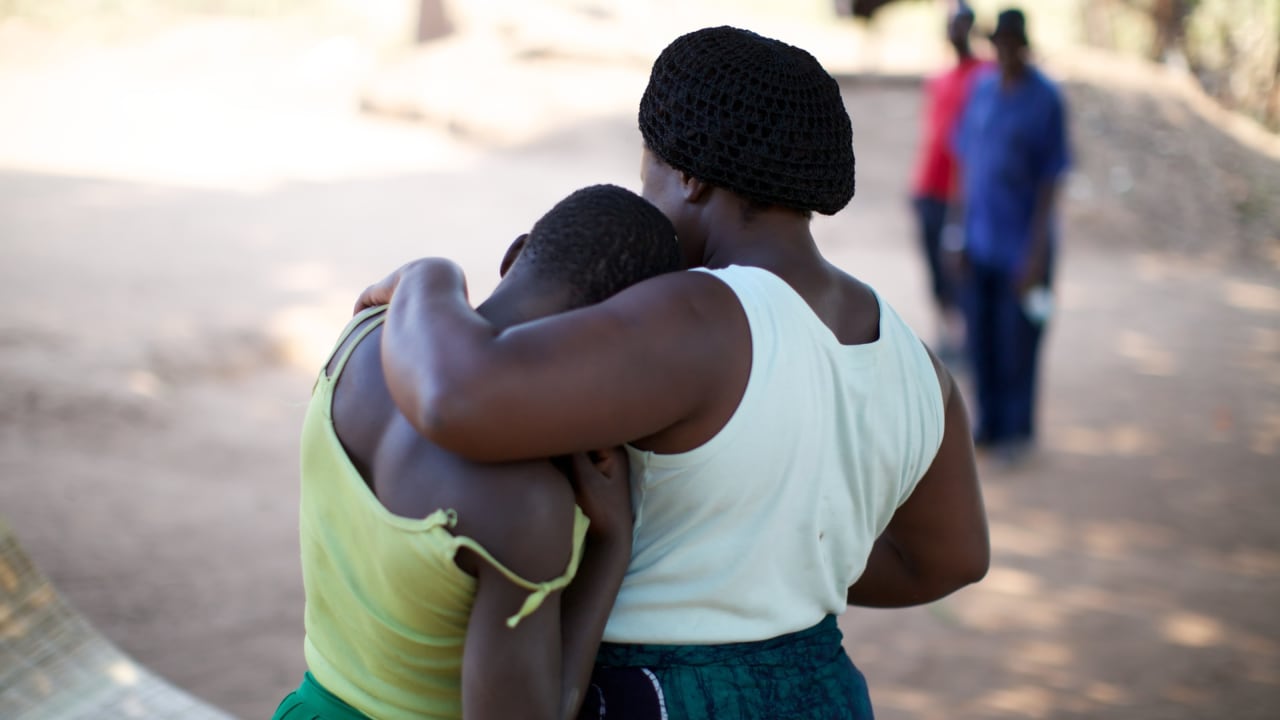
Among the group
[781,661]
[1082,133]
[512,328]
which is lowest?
[1082,133]

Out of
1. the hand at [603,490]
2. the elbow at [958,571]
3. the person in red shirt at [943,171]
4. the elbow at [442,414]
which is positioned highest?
the elbow at [442,414]

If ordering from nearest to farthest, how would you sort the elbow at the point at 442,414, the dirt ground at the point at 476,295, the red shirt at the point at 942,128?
the elbow at the point at 442,414
the dirt ground at the point at 476,295
the red shirt at the point at 942,128

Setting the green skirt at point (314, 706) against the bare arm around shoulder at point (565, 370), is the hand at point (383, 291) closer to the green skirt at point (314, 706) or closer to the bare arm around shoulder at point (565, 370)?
the bare arm around shoulder at point (565, 370)

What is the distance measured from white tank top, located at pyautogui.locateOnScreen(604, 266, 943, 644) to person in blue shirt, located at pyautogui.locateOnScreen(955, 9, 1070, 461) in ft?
14.5

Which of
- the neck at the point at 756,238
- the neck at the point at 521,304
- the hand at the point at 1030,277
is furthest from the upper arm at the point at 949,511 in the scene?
the hand at the point at 1030,277

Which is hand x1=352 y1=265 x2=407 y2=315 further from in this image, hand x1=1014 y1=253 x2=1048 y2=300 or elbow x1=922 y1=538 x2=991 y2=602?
hand x1=1014 y1=253 x2=1048 y2=300

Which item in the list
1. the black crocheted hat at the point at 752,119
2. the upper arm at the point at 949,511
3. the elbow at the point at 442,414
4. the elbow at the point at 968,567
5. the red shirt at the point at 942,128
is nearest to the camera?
the elbow at the point at 442,414

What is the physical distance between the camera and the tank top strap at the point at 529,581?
127 cm

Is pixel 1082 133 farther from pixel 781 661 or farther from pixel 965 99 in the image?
pixel 781 661

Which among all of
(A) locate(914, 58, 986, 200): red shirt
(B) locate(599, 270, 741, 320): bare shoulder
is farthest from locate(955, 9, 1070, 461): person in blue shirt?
(B) locate(599, 270, 741, 320): bare shoulder

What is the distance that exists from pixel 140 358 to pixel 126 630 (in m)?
2.79

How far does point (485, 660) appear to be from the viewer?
1315 mm

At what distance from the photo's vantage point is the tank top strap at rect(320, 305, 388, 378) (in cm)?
146

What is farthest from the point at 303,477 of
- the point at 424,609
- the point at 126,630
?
the point at 126,630
